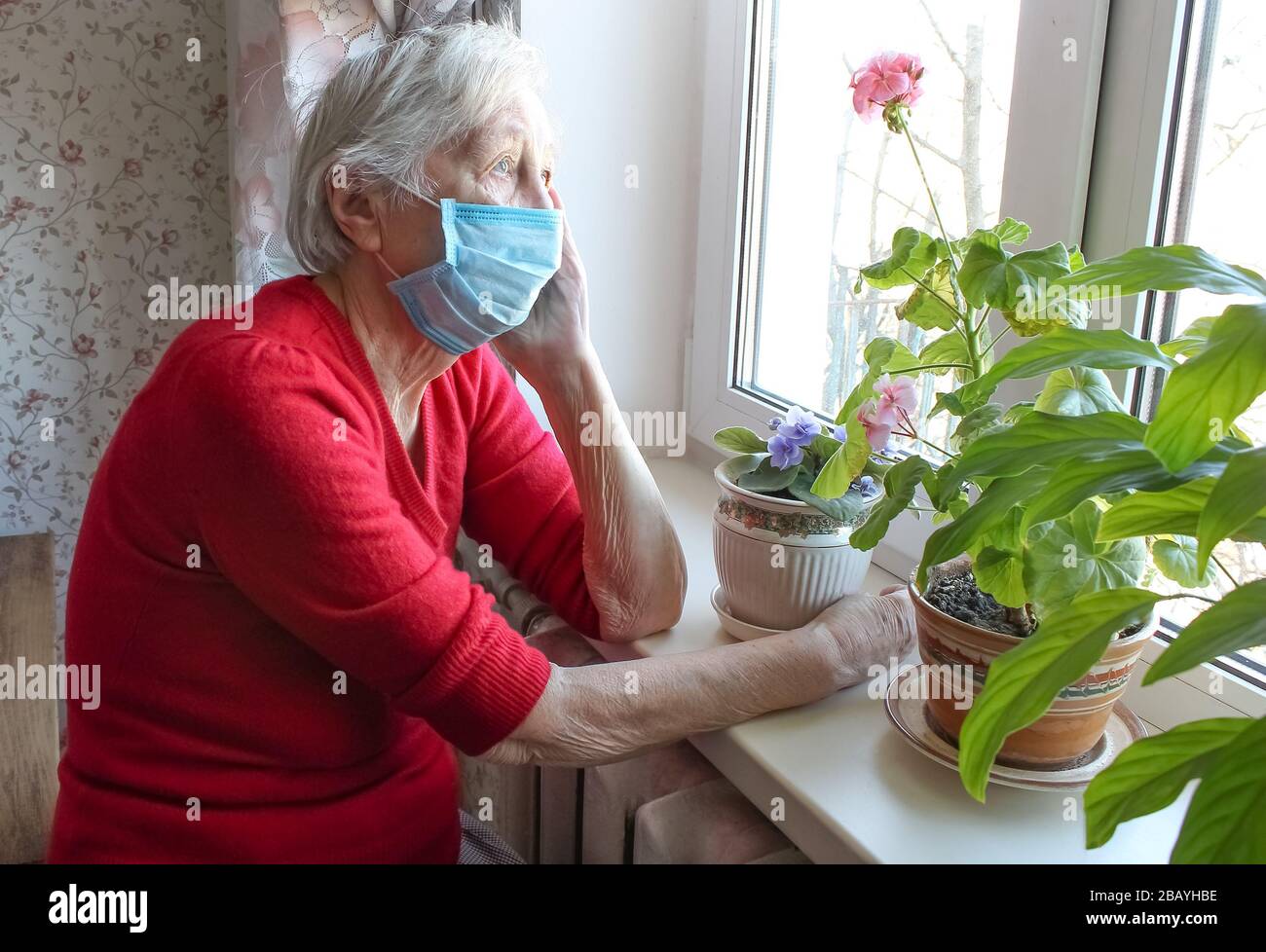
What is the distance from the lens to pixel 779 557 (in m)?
1.04

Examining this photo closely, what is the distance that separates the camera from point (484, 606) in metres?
0.94

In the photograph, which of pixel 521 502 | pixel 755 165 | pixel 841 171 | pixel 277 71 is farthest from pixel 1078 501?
pixel 277 71

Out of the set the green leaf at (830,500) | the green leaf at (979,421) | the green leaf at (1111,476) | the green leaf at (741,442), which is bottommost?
the green leaf at (830,500)

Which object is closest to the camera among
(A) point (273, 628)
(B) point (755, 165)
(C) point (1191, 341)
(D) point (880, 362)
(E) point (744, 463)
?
(C) point (1191, 341)

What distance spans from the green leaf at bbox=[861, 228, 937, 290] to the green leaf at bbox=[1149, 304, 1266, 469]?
385mm

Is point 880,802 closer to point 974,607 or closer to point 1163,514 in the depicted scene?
point 974,607

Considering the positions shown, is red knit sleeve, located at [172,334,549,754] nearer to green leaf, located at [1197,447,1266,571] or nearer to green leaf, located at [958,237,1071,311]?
green leaf, located at [958,237,1071,311]

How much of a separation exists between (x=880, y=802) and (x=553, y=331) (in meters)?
0.63

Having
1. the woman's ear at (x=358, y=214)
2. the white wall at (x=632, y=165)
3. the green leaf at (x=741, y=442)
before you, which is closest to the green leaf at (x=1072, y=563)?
the green leaf at (x=741, y=442)

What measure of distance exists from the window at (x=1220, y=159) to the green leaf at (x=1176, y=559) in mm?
160

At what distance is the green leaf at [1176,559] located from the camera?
0.75 m

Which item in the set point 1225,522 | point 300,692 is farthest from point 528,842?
point 1225,522

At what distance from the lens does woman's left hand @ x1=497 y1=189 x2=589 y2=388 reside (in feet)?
3.97

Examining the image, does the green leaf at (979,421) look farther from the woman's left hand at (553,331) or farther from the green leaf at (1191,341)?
the woman's left hand at (553,331)
